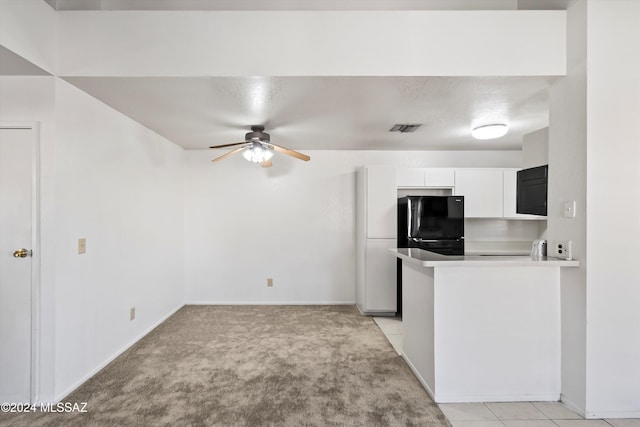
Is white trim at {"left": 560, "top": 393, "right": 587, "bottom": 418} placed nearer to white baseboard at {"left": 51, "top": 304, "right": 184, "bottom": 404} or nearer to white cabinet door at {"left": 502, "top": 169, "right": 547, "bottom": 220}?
white cabinet door at {"left": 502, "top": 169, "right": 547, "bottom": 220}

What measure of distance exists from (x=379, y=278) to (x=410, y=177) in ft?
4.49

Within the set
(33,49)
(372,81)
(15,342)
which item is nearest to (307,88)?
(372,81)

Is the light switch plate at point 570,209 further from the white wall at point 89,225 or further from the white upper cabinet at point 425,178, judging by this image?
the white wall at point 89,225

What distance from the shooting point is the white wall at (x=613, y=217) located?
6.97 ft

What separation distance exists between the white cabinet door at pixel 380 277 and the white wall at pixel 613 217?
7.57 ft

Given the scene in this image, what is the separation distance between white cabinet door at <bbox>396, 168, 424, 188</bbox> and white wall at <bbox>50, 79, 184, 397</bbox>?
2971mm

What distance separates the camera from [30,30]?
6.72 feet

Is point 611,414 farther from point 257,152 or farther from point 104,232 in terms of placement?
point 104,232

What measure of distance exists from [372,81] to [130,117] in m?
2.35

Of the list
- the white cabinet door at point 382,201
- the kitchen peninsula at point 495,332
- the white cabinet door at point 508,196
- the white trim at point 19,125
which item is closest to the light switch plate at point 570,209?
the kitchen peninsula at point 495,332

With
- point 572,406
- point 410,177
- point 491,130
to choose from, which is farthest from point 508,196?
Answer: point 572,406

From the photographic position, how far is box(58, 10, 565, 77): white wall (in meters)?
2.23

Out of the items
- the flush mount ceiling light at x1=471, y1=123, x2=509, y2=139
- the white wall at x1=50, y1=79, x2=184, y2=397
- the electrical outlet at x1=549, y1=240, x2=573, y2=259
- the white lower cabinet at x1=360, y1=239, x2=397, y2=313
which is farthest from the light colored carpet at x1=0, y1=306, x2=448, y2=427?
the flush mount ceiling light at x1=471, y1=123, x2=509, y2=139

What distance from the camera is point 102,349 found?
284cm
